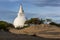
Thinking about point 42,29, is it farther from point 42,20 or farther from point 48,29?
point 42,20

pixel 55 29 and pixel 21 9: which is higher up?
pixel 21 9

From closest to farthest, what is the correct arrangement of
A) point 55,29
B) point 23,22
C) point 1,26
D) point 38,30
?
point 55,29, point 38,30, point 1,26, point 23,22

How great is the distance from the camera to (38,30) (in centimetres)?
3356

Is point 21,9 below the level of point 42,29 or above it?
above

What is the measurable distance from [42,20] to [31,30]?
9555 mm

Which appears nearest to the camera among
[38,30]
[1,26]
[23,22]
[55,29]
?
[55,29]

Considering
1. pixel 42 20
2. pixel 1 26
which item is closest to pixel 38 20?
pixel 42 20

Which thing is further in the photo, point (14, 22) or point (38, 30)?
point (14, 22)

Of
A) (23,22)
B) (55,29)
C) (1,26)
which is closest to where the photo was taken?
(55,29)

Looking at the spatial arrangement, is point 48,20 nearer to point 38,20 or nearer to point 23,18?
point 38,20

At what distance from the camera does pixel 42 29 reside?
3238cm

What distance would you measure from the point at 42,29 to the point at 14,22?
77.8ft

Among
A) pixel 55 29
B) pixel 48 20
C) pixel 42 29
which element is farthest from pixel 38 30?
pixel 48 20

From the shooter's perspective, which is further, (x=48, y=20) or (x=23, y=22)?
(x=23, y=22)
